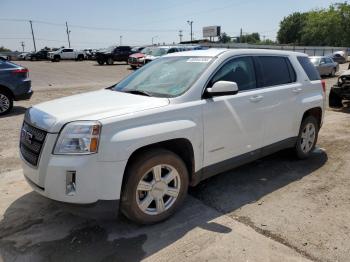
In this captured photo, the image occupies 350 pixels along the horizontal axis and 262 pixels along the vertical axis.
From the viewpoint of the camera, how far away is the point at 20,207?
4254 mm

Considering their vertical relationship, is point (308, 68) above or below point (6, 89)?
above

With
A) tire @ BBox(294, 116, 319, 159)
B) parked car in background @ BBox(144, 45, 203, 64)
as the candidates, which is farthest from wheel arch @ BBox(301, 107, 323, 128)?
parked car in background @ BBox(144, 45, 203, 64)

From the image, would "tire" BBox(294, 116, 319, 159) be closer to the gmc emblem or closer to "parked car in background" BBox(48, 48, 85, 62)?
the gmc emblem

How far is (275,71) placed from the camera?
520 cm

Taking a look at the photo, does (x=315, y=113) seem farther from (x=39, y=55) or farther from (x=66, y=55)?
(x=39, y=55)

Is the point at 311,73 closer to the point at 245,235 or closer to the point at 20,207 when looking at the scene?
the point at 245,235

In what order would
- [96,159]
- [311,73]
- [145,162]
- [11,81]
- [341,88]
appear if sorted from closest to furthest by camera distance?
[96,159]
[145,162]
[311,73]
[11,81]
[341,88]

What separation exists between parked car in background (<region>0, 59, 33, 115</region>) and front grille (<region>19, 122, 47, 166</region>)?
690 centimetres

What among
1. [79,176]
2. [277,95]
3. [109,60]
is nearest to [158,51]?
[109,60]

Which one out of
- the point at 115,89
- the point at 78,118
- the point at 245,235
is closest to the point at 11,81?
the point at 115,89

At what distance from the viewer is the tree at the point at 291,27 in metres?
115

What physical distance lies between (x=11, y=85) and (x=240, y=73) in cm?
758

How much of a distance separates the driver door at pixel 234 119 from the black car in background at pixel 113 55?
32280 millimetres

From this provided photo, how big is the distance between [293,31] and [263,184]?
4810 inches
